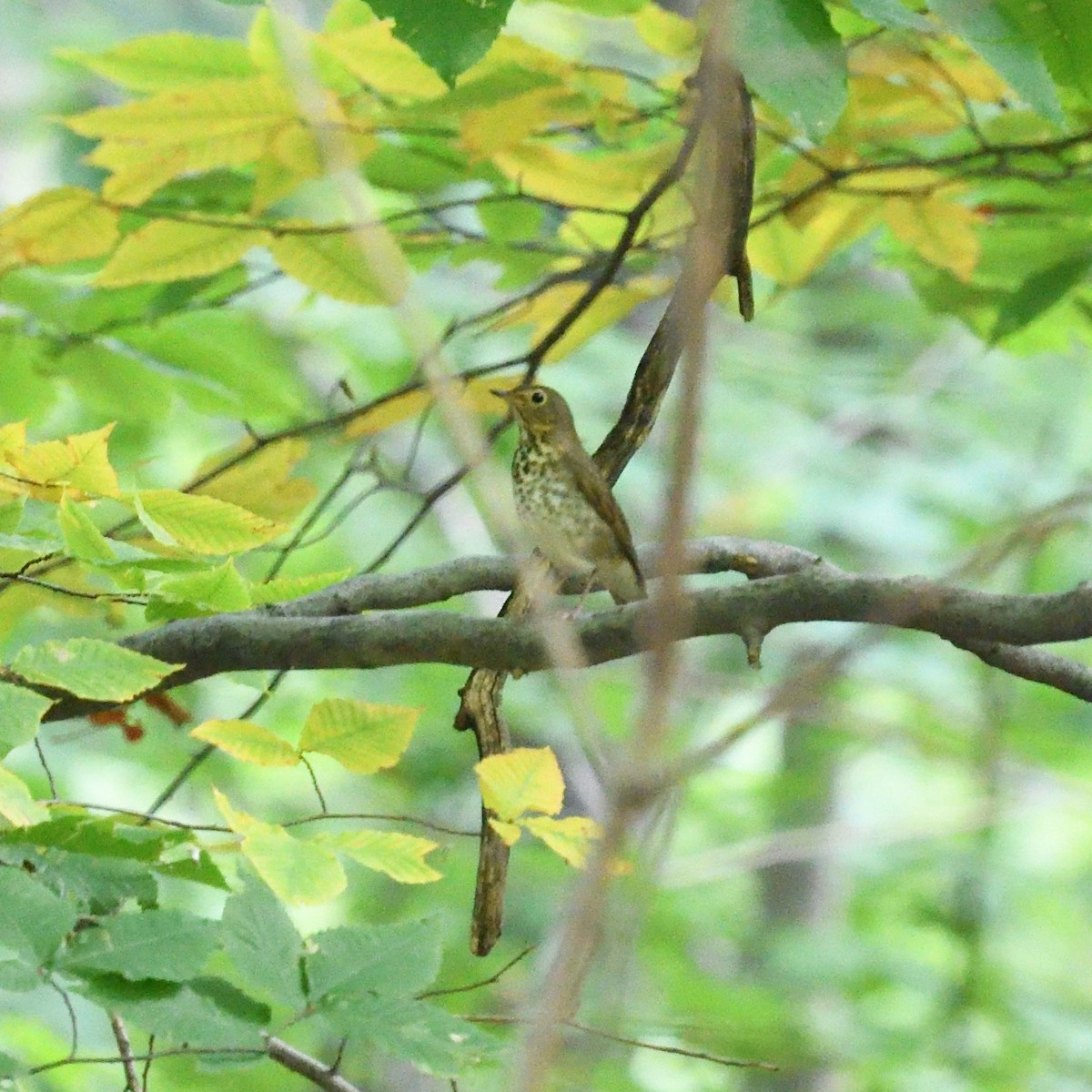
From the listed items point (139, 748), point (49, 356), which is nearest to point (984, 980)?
point (139, 748)

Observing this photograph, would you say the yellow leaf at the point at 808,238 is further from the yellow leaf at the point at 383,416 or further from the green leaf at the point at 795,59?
the green leaf at the point at 795,59

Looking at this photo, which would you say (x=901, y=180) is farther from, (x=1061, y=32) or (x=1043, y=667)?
(x=1043, y=667)

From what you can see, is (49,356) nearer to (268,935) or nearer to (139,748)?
(268,935)

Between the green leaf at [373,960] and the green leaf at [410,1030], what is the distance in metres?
0.01

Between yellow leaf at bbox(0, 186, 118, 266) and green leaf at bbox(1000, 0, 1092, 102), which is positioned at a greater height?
green leaf at bbox(1000, 0, 1092, 102)

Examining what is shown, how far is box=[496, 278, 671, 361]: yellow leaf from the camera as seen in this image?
2.72 m

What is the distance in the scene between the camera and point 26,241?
252 cm

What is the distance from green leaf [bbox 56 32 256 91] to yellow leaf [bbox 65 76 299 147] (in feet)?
0.24

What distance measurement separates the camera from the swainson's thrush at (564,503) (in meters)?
3.23

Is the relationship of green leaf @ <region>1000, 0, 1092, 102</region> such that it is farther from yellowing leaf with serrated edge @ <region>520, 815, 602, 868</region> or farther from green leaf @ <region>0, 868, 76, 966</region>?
green leaf @ <region>0, 868, 76, 966</region>

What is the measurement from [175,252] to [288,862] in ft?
4.21

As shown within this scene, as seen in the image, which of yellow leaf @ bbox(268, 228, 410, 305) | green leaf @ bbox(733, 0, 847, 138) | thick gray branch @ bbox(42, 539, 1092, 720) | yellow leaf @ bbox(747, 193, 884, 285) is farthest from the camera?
yellow leaf @ bbox(747, 193, 884, 285)

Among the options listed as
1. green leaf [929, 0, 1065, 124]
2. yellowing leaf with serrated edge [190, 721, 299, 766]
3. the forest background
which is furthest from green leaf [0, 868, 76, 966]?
green leaf [929, 0, 1065, 124]

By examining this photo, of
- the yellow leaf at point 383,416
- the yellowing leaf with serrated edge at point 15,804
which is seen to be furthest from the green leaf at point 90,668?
the yellow leaf at point 383,416
